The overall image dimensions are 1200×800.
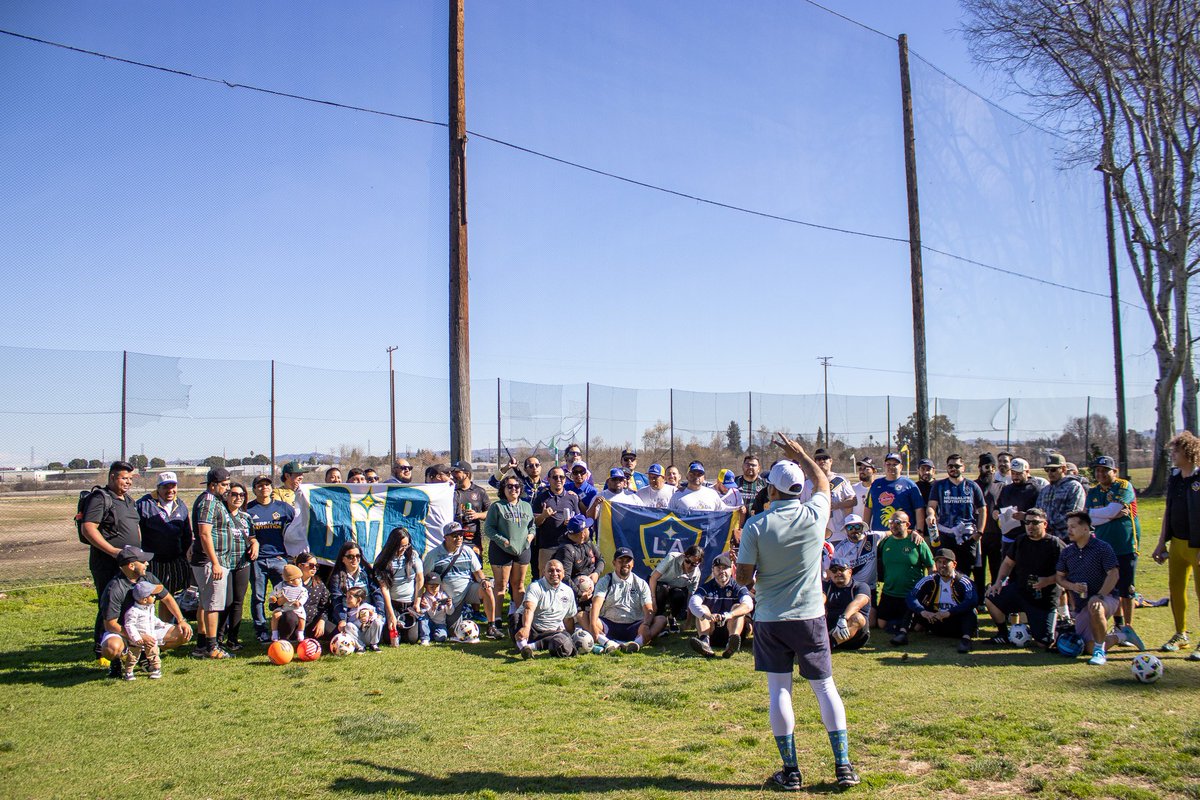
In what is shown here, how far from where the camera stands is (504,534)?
977 centimetres

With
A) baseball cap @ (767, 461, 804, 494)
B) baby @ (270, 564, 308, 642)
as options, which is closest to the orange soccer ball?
baby @ (270, 564, 308, 642)

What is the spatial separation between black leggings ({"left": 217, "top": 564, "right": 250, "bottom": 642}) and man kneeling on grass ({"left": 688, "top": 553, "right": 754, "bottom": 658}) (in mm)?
4670

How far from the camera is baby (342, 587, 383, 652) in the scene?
9008 millimetres

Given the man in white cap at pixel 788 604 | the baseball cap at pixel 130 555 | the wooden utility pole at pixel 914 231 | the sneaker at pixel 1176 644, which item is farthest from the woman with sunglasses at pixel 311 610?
the wooden utility pole at pixel 914 231

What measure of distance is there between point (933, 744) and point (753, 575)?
1708mm

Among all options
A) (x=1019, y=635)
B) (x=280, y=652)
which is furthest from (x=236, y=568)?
(x=1019, y=635)

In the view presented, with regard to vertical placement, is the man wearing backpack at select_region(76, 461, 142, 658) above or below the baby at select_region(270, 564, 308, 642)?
above

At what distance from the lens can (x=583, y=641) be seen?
28.9 ft

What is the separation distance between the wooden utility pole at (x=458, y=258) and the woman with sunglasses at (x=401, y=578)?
180 cm

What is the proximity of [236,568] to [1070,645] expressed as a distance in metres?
8.14

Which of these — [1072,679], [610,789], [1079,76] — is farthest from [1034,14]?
[610,789]

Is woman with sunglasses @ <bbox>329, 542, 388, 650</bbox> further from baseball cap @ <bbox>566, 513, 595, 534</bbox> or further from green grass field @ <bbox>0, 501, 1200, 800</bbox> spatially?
baseball cap @ <bbox>566, 513, 595, 534</bbox>

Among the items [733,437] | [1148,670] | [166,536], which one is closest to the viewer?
[1148,670]

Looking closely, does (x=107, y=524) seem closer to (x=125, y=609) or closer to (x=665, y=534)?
(x=125, y=609)
